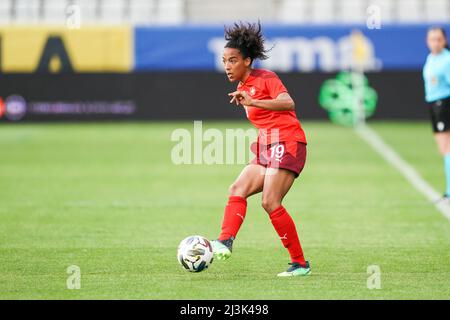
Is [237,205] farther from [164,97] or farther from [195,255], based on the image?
[164,97]

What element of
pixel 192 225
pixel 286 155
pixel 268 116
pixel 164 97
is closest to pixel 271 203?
pixel 286 155

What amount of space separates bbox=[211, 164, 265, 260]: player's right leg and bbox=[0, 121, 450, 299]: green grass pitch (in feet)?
0.93

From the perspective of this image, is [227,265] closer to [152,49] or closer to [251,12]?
[152,49]

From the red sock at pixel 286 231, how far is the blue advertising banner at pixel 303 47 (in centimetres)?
1782

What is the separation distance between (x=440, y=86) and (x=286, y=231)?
5988 millimetres

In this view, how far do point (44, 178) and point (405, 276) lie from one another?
871cm

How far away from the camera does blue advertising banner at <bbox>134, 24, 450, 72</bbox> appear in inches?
1033

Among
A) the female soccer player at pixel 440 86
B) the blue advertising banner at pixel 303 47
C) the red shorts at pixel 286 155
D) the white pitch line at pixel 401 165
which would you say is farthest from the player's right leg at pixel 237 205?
the blue advertising banner at pixel 303 47

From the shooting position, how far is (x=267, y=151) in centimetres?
850

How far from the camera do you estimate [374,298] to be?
7.33 metres

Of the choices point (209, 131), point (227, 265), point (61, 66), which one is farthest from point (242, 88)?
point (61, 66)

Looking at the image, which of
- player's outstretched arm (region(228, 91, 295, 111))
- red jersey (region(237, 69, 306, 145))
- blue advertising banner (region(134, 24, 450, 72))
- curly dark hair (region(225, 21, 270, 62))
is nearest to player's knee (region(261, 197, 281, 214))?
red jersey (region(237, 69, 306, 145))

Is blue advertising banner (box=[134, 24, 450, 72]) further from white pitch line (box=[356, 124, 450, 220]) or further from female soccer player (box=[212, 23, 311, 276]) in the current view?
female soccer player (box=[212, 23, 311, 276])

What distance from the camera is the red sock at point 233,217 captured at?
8344mm
